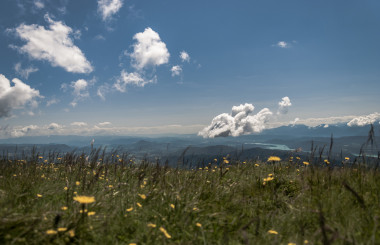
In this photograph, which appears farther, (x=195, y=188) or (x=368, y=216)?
(x=195, y=188)

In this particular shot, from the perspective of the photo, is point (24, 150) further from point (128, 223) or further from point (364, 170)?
point (364, 170)

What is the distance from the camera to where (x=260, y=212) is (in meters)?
4.02

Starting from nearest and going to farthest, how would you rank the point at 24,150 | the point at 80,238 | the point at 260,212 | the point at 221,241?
1. the point at 80,238
2. the point at 221,241
3. the point at 260,212
4. the point at 24,150

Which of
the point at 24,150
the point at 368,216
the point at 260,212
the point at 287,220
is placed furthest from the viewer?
the point at 24,150

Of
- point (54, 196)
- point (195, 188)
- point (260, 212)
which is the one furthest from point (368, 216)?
point (54, 196)

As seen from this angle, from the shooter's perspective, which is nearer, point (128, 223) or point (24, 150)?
point (128, 223)

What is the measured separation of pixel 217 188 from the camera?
4.71 meters

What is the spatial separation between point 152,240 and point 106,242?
572mm

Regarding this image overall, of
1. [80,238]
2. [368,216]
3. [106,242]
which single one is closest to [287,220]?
[368,216]

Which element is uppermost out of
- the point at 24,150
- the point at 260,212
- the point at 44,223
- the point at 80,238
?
the point at 24,150

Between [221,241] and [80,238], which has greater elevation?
[80,238]

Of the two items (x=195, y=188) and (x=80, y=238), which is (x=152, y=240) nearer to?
(x=80, y=238)

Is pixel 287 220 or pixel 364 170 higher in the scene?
pixel 364 170

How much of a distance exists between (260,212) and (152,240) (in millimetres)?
2187
